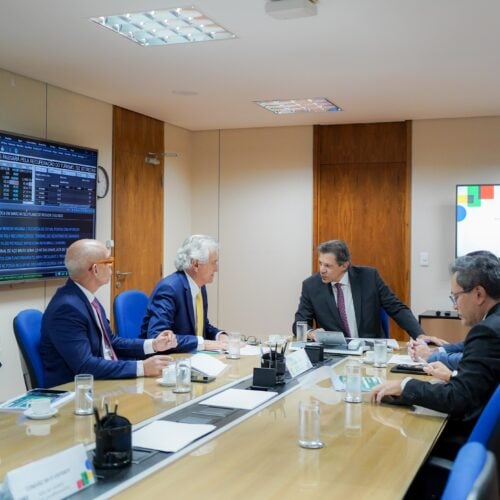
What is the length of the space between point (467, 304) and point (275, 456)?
1.11 meters

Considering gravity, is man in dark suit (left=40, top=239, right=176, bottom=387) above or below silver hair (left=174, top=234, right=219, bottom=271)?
below

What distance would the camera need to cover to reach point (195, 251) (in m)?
3.81

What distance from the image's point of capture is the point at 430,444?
2021 millimetres

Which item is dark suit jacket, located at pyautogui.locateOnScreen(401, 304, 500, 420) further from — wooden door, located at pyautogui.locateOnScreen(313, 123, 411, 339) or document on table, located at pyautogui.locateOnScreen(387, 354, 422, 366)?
wooden door, located at pyautogui.locateOnScreen(313, 123, 411, 339)

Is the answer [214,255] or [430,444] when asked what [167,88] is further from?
[430,444]

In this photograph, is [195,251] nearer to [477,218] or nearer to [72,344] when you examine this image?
[72,344]

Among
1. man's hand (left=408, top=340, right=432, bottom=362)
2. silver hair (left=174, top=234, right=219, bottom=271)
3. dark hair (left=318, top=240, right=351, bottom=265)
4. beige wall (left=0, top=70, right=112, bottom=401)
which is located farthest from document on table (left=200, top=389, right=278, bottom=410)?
beige wall (left=0, top=70, right=112, bottom=401)

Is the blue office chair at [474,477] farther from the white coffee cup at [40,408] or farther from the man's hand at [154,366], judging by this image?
the man's hand at [154,366]

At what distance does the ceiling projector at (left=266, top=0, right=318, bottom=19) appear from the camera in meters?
3.25

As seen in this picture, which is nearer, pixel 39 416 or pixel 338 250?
pixel 39 416

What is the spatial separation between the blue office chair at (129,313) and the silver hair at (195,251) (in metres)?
0.57

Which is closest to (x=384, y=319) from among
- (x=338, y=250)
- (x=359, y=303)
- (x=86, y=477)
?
(x=359, y=303)

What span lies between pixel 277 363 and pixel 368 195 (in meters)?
4.14

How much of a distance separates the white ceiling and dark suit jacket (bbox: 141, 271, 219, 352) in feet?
4.90
